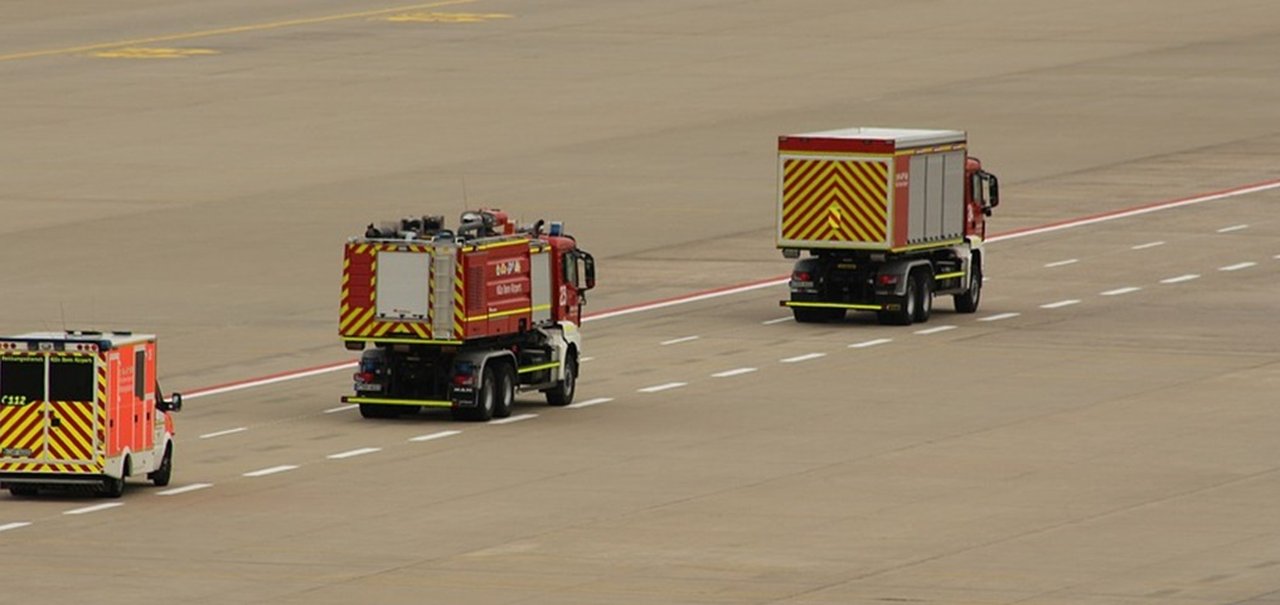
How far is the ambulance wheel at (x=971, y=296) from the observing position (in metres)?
62.6

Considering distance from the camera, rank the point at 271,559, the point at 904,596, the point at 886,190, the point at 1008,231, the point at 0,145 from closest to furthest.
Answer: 1. the point at 904,596
2. the point at 271,559
3. the point at 886,190
4. the point at 1008,231
5. the point at 0,145

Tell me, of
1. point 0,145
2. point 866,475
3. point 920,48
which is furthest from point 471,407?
point 920,48

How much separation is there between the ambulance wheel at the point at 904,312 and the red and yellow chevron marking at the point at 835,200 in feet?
3.98

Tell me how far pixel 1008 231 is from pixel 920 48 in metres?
38.7

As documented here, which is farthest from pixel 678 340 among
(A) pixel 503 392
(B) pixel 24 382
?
(B) pixel 24 382

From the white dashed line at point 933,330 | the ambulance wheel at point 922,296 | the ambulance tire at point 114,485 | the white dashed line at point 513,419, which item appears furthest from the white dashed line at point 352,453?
the ambulance wheel at point 922,296

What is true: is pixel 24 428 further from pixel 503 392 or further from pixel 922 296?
pixel 922 296

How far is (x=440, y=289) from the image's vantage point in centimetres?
4762

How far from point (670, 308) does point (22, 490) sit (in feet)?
82.1

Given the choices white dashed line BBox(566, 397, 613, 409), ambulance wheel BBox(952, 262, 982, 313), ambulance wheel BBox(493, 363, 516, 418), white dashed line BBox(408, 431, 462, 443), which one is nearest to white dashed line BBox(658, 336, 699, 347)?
ambulance wheel BBox(952, 262, 982, 313)

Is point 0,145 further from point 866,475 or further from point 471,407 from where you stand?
point 866,475

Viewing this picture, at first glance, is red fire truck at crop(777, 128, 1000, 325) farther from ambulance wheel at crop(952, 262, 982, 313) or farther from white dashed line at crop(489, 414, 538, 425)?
white dashed line at crop(489, 414, 538, 425)

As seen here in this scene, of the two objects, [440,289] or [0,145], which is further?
[0,145]

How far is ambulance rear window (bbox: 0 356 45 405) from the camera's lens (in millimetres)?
40375
